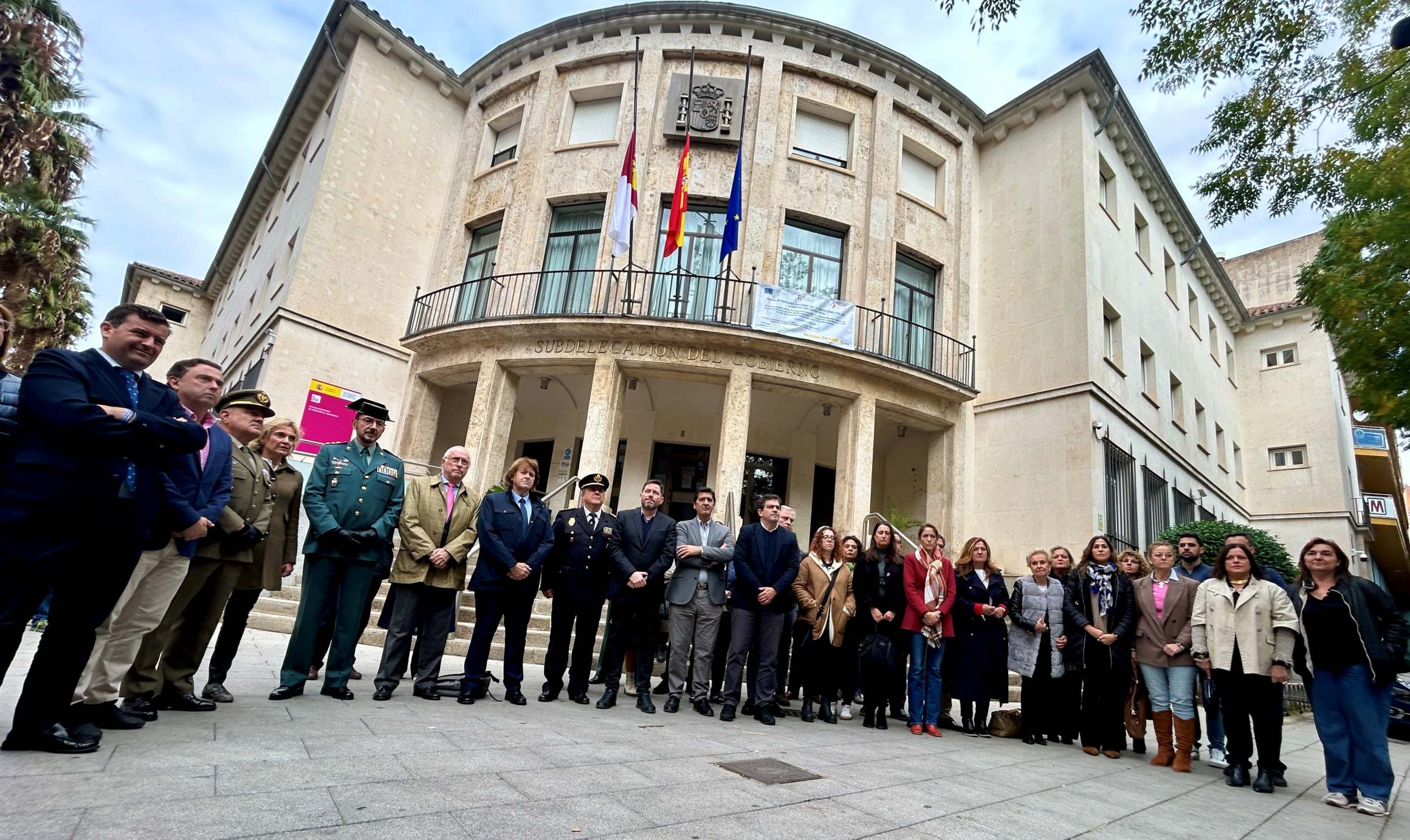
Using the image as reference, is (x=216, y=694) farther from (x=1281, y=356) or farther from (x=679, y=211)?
(x=1281, y=356)

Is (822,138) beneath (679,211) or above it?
above

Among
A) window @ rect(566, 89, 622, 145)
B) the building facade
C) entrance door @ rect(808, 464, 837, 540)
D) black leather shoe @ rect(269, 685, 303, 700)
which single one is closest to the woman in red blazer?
black leather shoe @ rect(269, 685, 303, 700)

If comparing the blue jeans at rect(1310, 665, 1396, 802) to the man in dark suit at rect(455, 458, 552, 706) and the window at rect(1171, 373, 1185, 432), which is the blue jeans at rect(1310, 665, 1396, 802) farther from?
the window at rect(1171, 373, 1185, 432)

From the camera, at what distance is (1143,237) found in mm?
18797

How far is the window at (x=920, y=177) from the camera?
15844 mm

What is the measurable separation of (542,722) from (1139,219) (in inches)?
790

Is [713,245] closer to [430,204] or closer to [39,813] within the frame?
[430,204]

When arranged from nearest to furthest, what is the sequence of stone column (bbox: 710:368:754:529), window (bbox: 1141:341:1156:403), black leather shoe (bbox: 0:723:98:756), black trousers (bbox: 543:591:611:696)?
black leather shoe (bbox: 0:723:98:756) → black trousers (bbox: 543:591:611:696) → stone column (bbox: 710:368:754:529) → window (bbox: 1141:341:1156:403)

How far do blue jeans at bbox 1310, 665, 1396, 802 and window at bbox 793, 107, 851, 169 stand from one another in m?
12.7

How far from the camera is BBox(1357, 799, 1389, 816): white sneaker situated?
Result: 453 centimetres

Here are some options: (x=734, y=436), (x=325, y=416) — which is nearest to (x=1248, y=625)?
(x=734, y=436)

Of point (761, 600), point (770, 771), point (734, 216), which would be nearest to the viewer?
point (770, 771)

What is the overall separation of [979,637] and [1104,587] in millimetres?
1223

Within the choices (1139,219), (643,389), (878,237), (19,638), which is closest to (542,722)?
(19,638)
